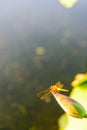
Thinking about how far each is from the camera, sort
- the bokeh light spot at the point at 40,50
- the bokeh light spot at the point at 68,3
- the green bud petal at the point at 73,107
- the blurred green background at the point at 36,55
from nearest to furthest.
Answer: the green bud petal at the point at 73,107
the blurred green background at the point at 36,55
the bokeh light spot at the point at 40,50
the bokeh light spot at the point at 68,3

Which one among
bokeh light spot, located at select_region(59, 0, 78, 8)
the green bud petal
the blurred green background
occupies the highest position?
bokeh light spot, located at select_region(59, 0, 78, 8)

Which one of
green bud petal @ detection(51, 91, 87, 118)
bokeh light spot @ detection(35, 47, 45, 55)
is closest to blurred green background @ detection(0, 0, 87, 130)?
bokeh light spot @ detection(35, 47, 45, 55)

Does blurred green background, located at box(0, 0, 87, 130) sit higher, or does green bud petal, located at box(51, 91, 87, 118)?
blurred green background, located at box(0, 0, 87, 130)

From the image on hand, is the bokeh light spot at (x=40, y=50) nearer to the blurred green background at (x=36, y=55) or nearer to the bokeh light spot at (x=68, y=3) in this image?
the blurred green background at (x=36, y=55)

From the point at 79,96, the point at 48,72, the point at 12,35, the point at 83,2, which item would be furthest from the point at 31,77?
the point at 83,2

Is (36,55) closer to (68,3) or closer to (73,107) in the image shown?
(68,3)

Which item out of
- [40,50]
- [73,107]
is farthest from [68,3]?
[73,107]

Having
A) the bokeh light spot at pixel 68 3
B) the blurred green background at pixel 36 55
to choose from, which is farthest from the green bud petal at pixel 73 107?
the bokeh light spot at pixel 68 3

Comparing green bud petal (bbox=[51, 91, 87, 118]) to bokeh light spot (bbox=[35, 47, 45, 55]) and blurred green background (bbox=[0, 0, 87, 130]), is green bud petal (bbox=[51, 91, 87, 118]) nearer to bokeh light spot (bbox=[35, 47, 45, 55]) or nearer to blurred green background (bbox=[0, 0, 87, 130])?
blurred green background (bbox=[0, 0, 87, 130])
